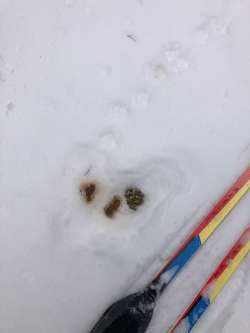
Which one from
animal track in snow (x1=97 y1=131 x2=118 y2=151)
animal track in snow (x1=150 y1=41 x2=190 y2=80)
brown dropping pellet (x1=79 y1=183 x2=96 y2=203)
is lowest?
brown dropping pellet (x1=79 y1=183 x2=96 y2=203)

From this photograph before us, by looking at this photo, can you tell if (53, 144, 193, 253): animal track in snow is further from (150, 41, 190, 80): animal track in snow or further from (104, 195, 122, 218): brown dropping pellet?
(150, 41, 190, 80): animal track in snow

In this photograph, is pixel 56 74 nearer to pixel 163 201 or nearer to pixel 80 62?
pixel 80 62

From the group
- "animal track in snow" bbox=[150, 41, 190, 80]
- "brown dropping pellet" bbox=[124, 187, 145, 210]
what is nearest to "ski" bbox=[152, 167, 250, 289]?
"brown dropping pellet" bbox=[124, 187, 145, 210]

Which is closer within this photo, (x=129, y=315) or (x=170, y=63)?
(x=129, y=315)

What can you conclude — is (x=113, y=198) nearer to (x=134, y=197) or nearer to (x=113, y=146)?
(x=134, y=197)

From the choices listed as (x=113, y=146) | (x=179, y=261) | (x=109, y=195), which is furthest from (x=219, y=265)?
(x=113, y=146)

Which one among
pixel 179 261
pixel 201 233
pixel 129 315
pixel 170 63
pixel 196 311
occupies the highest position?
pixel 170 63

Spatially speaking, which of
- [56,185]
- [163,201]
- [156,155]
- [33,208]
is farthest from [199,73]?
[33,208]
